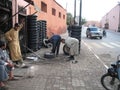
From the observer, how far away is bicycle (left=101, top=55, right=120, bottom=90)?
8073 mm

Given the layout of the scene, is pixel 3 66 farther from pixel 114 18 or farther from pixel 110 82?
pixel 114 18

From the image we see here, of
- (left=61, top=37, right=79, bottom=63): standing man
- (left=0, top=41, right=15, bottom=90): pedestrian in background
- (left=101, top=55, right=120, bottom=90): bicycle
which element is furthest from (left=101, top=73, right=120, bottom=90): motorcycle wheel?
(left=61, top=37, right=79, bottom=63): standing man

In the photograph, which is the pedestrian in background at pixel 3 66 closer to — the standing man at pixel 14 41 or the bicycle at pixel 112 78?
the bicycle at pixel 112 78

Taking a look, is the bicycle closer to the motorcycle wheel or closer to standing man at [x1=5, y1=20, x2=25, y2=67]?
the motorcycle wheel

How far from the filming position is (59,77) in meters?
10.2

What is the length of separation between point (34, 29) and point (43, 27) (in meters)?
3.92

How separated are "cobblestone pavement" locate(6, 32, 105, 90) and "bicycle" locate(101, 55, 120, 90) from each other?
0.35m

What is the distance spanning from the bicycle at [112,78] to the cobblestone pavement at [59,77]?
0.35 meters

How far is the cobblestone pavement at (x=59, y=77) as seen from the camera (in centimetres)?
876

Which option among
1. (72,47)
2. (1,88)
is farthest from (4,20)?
(1,88)

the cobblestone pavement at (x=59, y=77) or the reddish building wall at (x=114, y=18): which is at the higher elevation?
the reddish building wall at (x=114, y=18)

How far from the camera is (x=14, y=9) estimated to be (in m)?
14.8

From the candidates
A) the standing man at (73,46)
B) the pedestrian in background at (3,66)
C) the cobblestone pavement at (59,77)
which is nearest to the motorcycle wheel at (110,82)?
the cobblestone pavement at (59,77)

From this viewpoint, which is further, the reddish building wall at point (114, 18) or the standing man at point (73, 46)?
the reddish building wall at point (114, 18)
